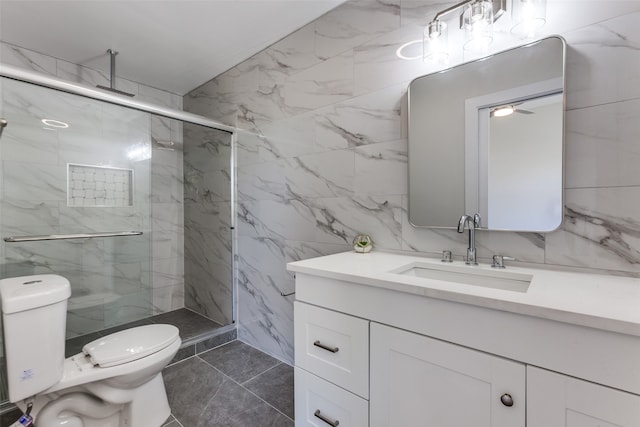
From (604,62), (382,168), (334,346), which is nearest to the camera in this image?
(604,62)

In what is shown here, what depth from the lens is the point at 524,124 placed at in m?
1.10

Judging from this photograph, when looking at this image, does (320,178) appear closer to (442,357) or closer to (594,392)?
(442,357)

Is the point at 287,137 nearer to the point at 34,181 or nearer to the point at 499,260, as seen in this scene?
the point at 499,260

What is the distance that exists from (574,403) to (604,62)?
41.9 inches

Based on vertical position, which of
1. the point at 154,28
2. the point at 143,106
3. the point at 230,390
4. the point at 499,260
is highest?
the point at 154,28

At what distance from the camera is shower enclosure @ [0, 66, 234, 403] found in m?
1.75

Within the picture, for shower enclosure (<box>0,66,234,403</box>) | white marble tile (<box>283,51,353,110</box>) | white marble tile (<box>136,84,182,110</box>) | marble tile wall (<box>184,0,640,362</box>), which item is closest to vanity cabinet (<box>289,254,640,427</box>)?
marble tile wall (<box>184,0,640,362</box>)

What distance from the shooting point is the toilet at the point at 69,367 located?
3.49ft

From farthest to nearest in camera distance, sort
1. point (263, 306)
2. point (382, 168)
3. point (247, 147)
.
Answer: point (247, 147) < point (263, 306) < point (382, 168)

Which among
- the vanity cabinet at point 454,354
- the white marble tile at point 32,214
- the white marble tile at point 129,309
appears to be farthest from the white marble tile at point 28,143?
the vanity cabinet at point 454,354

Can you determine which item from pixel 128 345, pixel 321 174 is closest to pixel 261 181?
pixel 321 174

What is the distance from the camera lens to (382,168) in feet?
4.87

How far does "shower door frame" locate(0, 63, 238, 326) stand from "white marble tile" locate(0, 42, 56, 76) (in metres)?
0.74

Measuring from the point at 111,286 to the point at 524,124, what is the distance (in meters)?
2.75
